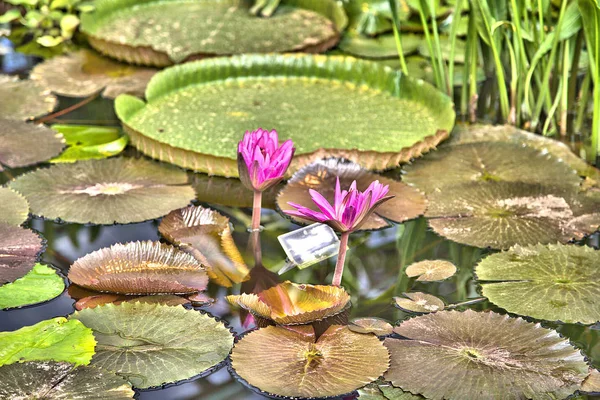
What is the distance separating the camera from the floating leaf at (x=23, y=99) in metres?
3.83

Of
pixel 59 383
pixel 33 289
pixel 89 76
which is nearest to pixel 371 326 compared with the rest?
pixel 59 383

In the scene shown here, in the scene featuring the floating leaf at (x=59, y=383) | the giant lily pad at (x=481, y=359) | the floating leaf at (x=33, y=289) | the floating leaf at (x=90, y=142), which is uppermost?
the giant lily pad at (x=481, y=359)

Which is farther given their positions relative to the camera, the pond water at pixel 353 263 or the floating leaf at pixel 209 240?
the floating leaf at pixel 209 240

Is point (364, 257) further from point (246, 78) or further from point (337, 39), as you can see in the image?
point (337, 39)

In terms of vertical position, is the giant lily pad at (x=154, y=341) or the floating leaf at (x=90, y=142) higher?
the giant lily pad at (x=154, y=341)

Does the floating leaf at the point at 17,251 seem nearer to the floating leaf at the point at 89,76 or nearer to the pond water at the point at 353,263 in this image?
the pond water at the point at 353,263

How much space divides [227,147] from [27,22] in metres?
2.10

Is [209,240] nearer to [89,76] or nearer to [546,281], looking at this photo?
[546,281]

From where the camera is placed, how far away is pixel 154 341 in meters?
2.21

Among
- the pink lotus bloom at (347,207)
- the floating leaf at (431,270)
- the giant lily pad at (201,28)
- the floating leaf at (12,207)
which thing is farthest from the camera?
the giant lily pad at (201,28)

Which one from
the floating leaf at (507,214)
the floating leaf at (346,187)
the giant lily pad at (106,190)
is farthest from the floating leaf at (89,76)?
the floating leaf at (507,214)

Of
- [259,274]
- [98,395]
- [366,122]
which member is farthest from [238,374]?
[366,122]

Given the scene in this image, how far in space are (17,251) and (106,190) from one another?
1.73 ft

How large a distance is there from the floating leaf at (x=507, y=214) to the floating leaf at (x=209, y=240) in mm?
742
